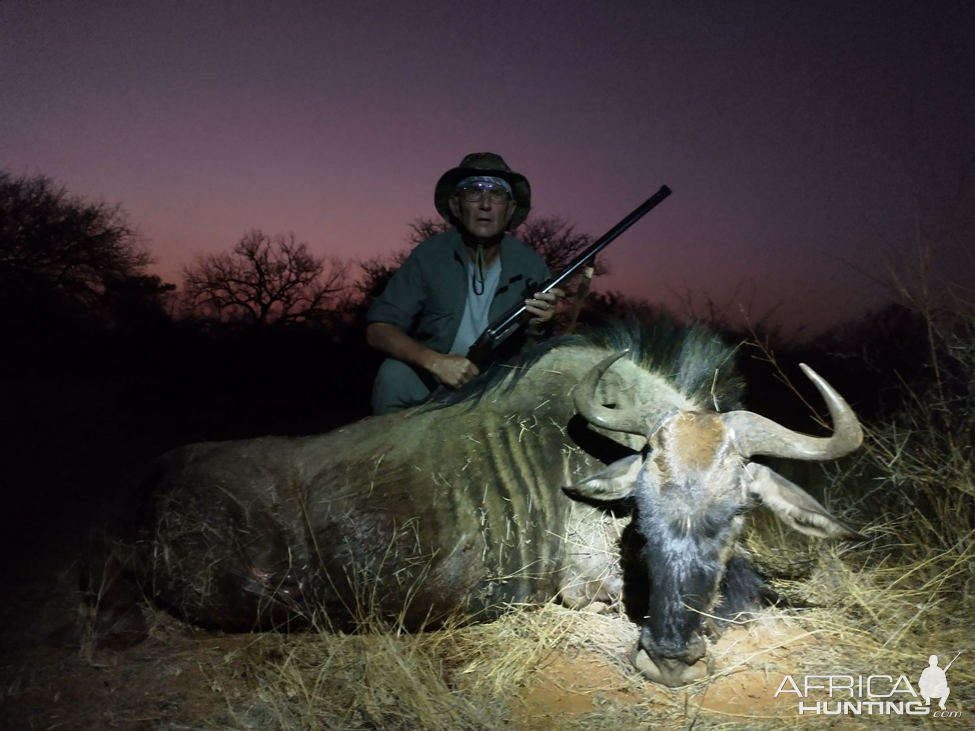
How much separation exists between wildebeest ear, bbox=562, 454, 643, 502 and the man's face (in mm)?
2180

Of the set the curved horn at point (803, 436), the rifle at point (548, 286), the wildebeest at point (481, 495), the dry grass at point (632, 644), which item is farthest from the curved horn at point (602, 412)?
the rifle at point (548, 286)

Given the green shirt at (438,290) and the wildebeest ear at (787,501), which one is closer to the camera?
the wildebeest ear at (787,501)

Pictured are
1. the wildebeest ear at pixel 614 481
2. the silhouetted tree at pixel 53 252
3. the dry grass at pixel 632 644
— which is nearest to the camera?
the dry grass at pixel 632 644

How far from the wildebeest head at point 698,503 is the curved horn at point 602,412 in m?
0.07

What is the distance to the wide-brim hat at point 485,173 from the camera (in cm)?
469

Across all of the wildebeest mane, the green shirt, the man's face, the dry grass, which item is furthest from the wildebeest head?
the man's face

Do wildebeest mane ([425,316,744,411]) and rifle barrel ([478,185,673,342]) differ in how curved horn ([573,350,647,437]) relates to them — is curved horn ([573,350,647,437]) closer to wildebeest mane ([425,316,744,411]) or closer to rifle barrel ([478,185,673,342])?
wildebeest mane ([425,316,744,411])

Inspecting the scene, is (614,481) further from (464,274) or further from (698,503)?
(464,274)

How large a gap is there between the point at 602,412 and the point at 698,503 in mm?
581

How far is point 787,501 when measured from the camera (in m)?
2.72

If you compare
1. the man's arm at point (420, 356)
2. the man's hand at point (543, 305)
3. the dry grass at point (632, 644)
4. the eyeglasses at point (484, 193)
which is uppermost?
the eyeglasses at point (484, 193)

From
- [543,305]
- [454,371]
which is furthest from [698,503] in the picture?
[543,305]

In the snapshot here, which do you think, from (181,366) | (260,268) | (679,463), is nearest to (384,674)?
(679,463)

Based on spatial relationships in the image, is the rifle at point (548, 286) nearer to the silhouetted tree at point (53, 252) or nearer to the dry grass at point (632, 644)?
the dry grass at point (632, 644)
